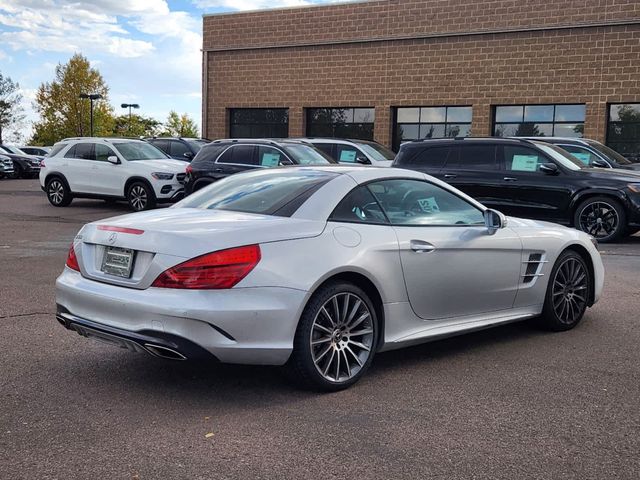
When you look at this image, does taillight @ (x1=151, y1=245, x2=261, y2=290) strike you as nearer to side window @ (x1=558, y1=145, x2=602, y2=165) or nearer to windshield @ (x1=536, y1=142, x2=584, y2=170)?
windshield @ (x1=536, y1=142, x2=584, y2=170)

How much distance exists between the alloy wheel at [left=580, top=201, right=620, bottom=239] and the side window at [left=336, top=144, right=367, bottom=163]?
6478mm

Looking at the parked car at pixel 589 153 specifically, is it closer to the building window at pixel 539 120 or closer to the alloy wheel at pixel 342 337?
the building window at pixel 539 120

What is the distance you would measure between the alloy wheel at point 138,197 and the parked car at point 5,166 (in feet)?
65.5

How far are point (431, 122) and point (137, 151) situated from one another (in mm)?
13752

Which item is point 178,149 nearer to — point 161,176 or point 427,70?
point 161,176

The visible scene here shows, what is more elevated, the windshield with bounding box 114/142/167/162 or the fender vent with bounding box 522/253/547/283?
the windshield with bounding box 114/142/167/162

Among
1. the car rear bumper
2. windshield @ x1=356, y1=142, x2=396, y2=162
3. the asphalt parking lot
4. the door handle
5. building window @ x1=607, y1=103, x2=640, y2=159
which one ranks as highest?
building window @ x1=607, y1=103, x2=640, y2=159

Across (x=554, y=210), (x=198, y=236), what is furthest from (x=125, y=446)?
(x=554, y=210)

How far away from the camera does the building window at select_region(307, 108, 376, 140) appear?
30.7 meters

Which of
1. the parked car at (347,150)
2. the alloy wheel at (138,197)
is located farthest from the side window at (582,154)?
the alloy wheel at (138,197)

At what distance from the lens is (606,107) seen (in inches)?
1025

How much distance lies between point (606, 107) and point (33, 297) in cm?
2263

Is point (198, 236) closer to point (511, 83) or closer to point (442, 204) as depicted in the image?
point (442, 204)

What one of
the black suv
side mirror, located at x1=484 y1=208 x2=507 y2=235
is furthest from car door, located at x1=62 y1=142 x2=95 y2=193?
side mirror, located at x1=484 y1=208 x2=507 y2=235
